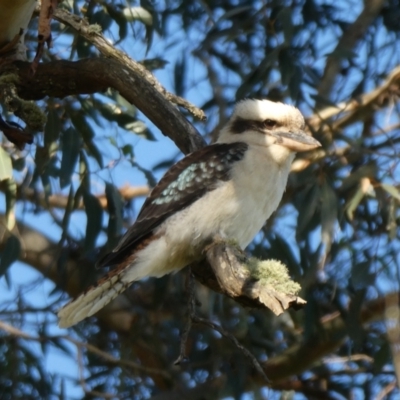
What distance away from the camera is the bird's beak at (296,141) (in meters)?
2.79

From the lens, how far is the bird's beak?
279cm

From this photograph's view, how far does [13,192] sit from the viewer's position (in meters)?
3.30

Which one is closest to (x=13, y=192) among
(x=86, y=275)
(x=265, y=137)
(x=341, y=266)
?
(x=86, y=275)

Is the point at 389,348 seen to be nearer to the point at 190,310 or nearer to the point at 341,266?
the point at 341,266

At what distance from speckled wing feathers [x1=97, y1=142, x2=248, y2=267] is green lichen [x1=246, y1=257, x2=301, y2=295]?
526 mm

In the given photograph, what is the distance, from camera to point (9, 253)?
128 inches

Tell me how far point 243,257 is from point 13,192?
4.15 ft

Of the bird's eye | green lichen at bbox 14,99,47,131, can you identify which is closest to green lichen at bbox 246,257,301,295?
green lichen at bbox 14,99,47,131

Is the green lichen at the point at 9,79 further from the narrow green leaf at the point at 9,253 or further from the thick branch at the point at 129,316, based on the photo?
the thick branch at the point at 129,316

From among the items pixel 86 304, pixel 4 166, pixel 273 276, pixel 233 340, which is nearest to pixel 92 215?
pixel 4 166

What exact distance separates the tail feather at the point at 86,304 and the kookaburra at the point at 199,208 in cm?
3

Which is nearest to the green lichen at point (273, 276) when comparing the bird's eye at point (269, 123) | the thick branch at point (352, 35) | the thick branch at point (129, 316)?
the bird's eye at point (269, 123)

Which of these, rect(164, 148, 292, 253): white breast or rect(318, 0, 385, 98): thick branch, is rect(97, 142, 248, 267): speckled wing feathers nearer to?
rect(164, 148, 292, 253): white breast

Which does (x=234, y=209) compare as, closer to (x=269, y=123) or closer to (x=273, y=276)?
(x=269, y=123)
